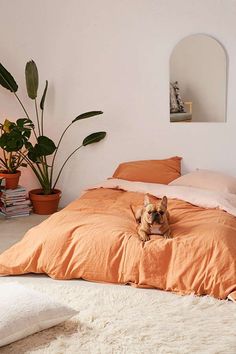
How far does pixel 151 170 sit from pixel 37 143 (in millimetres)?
1091

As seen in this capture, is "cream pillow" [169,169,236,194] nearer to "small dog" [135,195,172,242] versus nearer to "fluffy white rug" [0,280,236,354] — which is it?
"small dog" [135,195,172,242]

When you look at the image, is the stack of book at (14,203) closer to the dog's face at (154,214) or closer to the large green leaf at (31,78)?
the large green leaf at (31,78)

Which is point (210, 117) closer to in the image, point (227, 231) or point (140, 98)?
point (140, 98)

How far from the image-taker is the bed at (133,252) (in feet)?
7.28

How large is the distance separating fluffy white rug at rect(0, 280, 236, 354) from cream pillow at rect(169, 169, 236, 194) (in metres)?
→ 1.37

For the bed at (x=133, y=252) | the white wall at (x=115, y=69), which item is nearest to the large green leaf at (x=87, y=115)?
the white wall at (x=115, y=69)

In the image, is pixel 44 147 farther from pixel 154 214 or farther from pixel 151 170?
pixel 154 214

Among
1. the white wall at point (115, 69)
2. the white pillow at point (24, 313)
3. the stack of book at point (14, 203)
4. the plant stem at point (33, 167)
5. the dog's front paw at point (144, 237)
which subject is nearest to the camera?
the white pillow at point (24, 313)

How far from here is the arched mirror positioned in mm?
3805

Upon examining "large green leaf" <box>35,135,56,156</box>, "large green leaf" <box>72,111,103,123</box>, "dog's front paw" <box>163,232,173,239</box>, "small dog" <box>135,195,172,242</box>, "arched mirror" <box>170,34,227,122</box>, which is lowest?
"dog's front paw" <box>163,232,173,239</box>

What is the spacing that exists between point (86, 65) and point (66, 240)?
2155 mm

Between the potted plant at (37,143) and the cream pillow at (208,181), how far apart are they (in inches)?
39.6

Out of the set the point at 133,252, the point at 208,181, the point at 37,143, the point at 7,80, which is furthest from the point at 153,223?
the point at 7,80

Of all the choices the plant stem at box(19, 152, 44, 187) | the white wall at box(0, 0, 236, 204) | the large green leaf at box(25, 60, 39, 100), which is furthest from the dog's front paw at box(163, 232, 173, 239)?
the large green leaf at box(25, 60, 39, 100)
